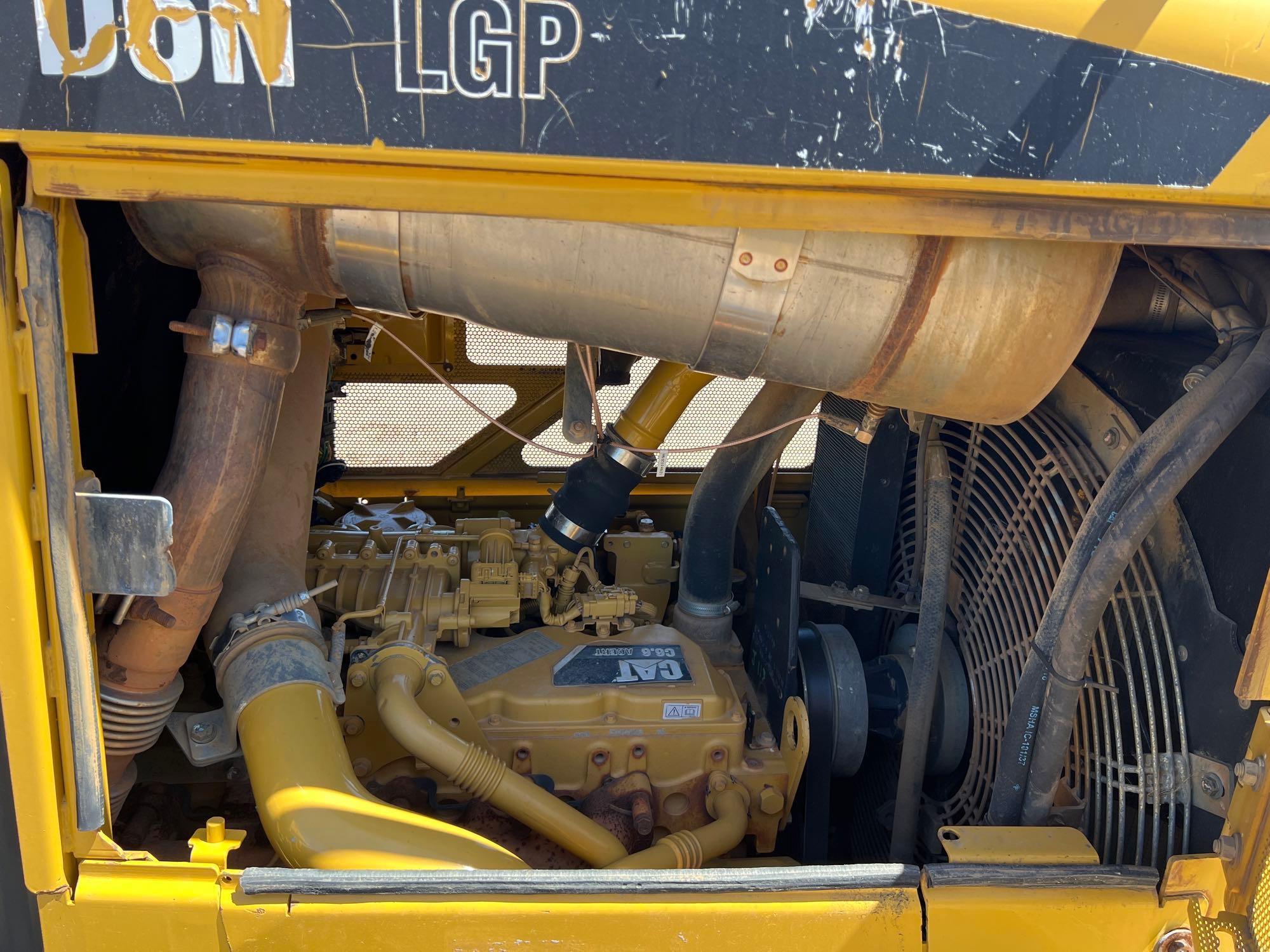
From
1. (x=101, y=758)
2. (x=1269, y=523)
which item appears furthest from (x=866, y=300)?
(x=101, y=758)

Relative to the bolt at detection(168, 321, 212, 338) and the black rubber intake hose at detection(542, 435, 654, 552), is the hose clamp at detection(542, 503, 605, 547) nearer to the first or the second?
the black rubber intake hose at detection(542, 435, 654, 552)

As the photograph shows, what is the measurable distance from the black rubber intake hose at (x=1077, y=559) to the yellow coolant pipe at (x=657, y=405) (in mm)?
852

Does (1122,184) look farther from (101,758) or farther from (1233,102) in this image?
(101,758)

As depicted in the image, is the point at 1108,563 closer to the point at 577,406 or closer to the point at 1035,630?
the point at 1035,630

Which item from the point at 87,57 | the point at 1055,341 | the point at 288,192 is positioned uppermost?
the point at 87,57

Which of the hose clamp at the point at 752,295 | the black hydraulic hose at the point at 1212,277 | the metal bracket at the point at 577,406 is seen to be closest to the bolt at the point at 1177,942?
the black hydraulic hose at the point at 1212,277

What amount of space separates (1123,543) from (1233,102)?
0.60 m

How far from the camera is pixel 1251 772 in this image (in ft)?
4.22

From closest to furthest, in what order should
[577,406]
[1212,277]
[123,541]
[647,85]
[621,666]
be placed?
[647,85] < [123,541] < [1212,277] < [577,406] < [621,666]

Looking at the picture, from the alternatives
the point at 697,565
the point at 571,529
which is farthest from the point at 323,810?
the point at 697,565

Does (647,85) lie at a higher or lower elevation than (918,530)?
higher

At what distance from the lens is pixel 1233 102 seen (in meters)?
1.02

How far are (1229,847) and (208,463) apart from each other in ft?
5.12

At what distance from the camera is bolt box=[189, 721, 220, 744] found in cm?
161
